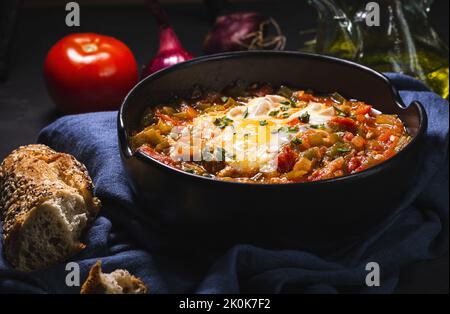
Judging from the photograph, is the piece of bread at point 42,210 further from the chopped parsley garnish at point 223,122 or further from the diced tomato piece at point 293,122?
the diced tomato piece at point 293,122

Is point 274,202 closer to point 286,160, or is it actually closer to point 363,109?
point 286,160

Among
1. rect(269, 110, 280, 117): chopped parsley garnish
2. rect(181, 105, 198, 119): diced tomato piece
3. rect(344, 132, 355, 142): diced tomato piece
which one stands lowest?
rect(181, 105, 198, 119): diced tomato piece

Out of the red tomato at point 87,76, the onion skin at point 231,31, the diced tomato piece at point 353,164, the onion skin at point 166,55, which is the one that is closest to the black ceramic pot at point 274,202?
the diced tomato piece at point 353,164

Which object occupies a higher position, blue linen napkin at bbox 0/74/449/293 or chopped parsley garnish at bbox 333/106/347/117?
chopped parsley garnish at bbox 333/106/347/117

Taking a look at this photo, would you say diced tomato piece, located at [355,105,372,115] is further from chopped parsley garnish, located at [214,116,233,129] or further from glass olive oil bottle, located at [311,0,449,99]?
glass olive oil bottle, located at [311,0,449,99]

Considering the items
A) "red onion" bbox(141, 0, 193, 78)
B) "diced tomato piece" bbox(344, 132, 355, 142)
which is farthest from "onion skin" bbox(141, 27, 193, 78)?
"diced tomato piece" bbox(344, 132, 355, 142)
